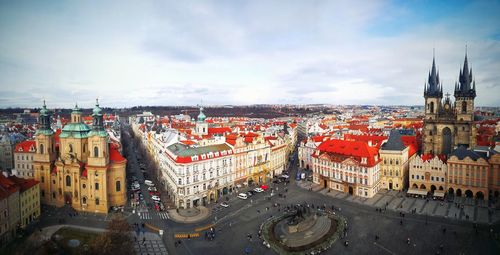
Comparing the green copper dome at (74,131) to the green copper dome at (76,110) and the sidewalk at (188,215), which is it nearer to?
the green copper dome at (76,110)

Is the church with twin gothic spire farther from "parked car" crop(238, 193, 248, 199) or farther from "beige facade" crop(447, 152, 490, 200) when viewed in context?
"parked car" crop(238, 193, 248, 199)

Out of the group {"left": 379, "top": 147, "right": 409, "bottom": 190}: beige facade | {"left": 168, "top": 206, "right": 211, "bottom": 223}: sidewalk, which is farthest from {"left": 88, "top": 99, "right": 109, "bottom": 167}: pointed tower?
{"left": 379, "top": 147, "right": 409, "bottom": 190}: beige facade

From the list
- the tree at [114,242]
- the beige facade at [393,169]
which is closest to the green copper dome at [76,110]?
the tree at [114,242]

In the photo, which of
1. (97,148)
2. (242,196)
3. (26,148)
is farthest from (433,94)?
(26,148)

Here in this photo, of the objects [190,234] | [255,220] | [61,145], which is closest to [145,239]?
[190,234]

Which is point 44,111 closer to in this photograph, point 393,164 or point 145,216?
point 145,216

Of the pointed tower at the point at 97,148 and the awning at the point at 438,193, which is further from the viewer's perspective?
the awning at the point at 438,193
